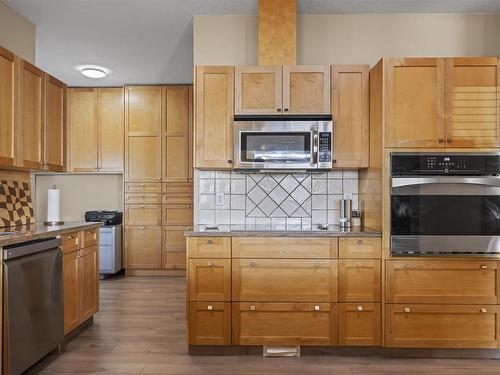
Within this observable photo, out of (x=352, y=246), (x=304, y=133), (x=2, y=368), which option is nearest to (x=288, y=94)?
(x=304, y=133)

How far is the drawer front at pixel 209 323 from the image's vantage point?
2.75 meters

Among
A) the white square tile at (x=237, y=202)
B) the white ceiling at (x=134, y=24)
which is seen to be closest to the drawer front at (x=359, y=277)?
the white square tile at (x=237, y=202)

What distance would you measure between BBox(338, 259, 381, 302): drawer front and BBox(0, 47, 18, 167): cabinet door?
2.40 meters

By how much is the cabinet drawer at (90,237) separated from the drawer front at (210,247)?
3.28 feet

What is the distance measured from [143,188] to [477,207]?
411cm

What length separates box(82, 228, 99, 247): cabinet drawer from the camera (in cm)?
320

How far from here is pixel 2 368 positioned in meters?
2.13

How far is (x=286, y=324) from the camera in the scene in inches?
108

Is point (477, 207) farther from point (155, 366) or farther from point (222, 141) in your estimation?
point (155, 366)

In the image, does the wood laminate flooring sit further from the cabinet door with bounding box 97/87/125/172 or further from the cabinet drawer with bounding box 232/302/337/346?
the cabinet door with bounding box 97/87/125/172

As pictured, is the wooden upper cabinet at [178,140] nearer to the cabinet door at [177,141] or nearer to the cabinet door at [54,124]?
the cabinet door at [177,141]

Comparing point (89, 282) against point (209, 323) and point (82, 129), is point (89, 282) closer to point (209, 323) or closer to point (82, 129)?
point (209, 323)

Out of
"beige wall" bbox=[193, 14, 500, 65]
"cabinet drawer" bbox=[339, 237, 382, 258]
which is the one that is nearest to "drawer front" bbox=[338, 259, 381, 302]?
"cabinet drawer" bbox=[339, 237, 382, 258]

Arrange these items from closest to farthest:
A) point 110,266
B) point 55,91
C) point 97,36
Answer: point 55,91
point 97,36
point 110,266
